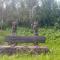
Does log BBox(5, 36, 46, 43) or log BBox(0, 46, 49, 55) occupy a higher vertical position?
log BBox(5, 36, 46, 43)

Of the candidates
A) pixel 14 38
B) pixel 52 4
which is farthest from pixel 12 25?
pixel 52 4

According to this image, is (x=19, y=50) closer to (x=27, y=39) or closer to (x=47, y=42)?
(x=27, y=39)

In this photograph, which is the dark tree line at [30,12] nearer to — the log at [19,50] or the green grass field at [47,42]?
the green grass field at [47,42]

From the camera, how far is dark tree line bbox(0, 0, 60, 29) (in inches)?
93.3

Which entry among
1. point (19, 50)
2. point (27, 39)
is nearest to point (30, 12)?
point (27, 39)

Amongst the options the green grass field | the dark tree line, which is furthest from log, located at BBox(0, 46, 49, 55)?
the dark tree line

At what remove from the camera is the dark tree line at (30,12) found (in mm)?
2369

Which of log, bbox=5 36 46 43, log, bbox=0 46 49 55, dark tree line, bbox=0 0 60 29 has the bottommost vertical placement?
log, bbox=0 46 49 55

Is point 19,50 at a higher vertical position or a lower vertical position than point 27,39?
lower

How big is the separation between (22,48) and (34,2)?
1.76ft

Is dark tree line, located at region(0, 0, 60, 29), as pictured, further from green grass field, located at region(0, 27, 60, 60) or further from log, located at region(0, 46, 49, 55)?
log, located at region(0, 46, 49, 55)

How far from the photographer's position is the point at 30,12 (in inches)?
96.3

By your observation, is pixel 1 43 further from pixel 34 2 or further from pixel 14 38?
pixel 34 2

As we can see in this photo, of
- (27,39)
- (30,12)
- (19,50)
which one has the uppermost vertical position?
(30,12)
